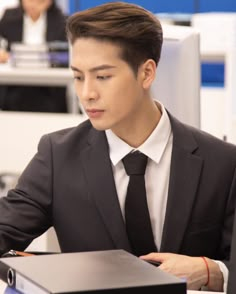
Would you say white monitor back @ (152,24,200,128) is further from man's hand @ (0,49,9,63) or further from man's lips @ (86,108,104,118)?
man's hand @ (0,49,9,63)

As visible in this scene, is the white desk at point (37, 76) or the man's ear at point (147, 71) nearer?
the man's ear at point (147, 71)

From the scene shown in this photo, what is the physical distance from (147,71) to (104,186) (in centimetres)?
30

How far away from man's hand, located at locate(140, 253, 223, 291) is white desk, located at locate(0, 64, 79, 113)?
11.5 ft

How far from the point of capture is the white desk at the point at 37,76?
536cm

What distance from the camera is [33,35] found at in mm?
6172

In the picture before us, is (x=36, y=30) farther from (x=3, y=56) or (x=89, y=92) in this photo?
(x=89, y=92)

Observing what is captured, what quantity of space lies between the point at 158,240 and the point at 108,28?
1.76ft

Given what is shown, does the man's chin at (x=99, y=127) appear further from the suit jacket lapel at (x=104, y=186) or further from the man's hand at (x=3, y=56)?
the man's hand at (x=3, y=56)

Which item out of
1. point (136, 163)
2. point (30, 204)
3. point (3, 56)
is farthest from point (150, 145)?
point (3, 56)

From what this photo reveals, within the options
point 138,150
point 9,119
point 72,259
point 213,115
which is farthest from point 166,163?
point 9,119

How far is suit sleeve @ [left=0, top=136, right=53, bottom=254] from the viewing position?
2.04 meters

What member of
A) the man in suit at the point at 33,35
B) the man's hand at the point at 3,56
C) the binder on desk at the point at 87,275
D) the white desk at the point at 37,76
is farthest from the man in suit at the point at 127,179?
the man's hand at the point at 3,56

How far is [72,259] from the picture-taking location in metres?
1.57

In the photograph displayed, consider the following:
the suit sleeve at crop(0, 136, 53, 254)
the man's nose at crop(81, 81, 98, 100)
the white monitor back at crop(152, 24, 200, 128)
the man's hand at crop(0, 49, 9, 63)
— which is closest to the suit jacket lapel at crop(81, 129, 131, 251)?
the suit sleeve at crop(0, 136, 53, 254)
